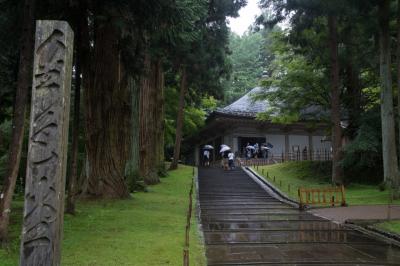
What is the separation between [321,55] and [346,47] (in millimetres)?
1212

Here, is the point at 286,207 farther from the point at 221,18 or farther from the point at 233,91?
the point at 233,91

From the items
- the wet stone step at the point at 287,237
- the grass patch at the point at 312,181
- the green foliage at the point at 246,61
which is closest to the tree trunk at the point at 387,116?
the grass patch at the point at 312,181

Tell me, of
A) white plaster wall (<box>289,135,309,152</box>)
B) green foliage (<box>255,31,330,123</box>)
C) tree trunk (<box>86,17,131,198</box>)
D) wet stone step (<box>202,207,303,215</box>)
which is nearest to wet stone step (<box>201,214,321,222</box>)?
wet stone step (<box>202,207,303,215</box>)

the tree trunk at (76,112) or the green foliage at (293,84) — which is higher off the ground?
the green foliage at (293,84)

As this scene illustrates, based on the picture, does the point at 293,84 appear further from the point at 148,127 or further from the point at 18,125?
the point at 18,125

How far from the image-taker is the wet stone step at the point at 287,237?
964 centimetres

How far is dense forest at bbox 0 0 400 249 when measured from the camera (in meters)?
10.0

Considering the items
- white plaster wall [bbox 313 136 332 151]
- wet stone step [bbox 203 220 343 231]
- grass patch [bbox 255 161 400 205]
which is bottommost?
wet stone step [bbox 203 220 343 231]

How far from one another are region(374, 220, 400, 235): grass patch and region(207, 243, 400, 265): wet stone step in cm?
140

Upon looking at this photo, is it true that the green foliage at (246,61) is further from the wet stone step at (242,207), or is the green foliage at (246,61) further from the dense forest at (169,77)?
the wet stone step at (242,207)

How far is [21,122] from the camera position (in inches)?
291

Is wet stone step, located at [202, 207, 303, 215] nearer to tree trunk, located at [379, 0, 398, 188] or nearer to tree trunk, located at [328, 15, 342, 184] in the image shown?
tree trunk, located at [379, 0, 398, 188]

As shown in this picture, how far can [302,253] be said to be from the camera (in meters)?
Answer: 8.39

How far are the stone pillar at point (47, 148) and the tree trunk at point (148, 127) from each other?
1562 cm
